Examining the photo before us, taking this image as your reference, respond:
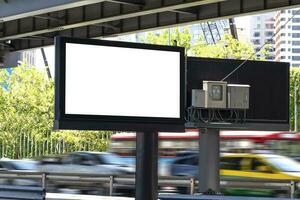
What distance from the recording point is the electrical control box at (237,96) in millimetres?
10789

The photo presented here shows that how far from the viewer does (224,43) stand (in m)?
58.8

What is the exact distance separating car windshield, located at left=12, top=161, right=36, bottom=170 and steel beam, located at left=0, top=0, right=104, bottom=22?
6306 mm

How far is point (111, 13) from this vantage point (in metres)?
28.1

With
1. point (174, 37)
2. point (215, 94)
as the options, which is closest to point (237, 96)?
point (215, 94)

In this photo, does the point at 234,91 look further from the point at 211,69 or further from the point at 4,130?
the point at 4,130

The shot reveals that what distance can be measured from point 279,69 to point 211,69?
1.47m

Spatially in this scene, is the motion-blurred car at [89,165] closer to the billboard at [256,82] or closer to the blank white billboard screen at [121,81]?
the billboard at [256,82]

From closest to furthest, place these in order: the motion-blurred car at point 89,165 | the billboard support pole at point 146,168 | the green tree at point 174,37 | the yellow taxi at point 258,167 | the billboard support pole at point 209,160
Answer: the billboard support pole at point 146,168, the billboard support pole at point 209,160, the yellow taxi at point 258,167, the motion-blurred car at point 89,165, the green tree at point 174,37

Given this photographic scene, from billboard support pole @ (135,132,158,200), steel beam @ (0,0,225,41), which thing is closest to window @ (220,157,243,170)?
steel beam @ (0,0,225,41)

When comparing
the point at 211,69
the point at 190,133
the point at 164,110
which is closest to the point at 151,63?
the point at 164,110

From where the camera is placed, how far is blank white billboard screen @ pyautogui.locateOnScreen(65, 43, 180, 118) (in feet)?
28.6

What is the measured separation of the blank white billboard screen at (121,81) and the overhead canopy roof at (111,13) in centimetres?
1528

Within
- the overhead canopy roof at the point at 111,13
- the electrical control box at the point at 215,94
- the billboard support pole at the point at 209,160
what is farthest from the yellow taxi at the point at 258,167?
the electrical control box at the point at 215,94

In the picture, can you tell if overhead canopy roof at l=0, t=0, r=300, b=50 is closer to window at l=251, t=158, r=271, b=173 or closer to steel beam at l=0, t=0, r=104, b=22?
steel beam at l=0, t=0, r=104, b=22
